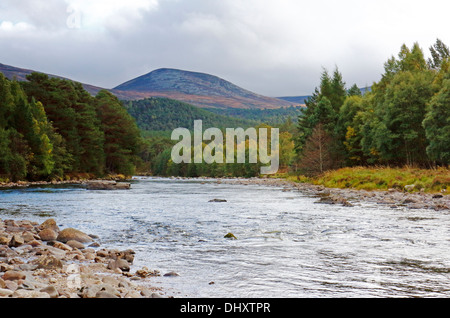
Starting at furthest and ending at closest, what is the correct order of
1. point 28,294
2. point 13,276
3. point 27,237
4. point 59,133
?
point 59,133, point 27,237, point 13,276, point 28,294

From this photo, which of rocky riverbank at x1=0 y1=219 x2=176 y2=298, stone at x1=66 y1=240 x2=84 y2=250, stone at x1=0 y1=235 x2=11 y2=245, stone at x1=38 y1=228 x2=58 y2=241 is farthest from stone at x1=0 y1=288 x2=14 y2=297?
stone at x1=38 y1=228 x2=58 y2=241

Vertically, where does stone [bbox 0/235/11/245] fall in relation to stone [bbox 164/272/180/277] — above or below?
above

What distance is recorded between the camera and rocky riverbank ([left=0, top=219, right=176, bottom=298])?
6.11 m

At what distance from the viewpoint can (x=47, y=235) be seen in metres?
12.1

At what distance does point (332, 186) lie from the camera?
138 ft

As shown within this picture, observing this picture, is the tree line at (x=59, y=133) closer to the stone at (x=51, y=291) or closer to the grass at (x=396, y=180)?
the grass at (x=396, y=180)

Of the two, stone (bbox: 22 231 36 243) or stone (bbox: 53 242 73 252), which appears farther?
stone (bbox: 22 231 36 243)

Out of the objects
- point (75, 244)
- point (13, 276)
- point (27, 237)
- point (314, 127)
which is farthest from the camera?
point (314, 127)

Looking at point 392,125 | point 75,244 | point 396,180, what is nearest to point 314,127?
point 392,125

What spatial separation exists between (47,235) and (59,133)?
63.1 metres

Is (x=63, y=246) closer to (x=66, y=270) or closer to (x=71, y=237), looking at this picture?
(x=71, y=237)

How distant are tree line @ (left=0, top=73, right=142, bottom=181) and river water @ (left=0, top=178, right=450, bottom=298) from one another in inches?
1370

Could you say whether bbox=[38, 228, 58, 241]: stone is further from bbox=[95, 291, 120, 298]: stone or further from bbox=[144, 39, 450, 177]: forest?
bbox=[144, 39, 450, 177]: forest

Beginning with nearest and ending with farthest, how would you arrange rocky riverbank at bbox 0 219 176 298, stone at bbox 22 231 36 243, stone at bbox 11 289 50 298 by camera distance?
stone at bbox 11 289 50 298 → rocky riverbank at bbox 0 219 176 298 → stone at bbox 22 231 36 243
